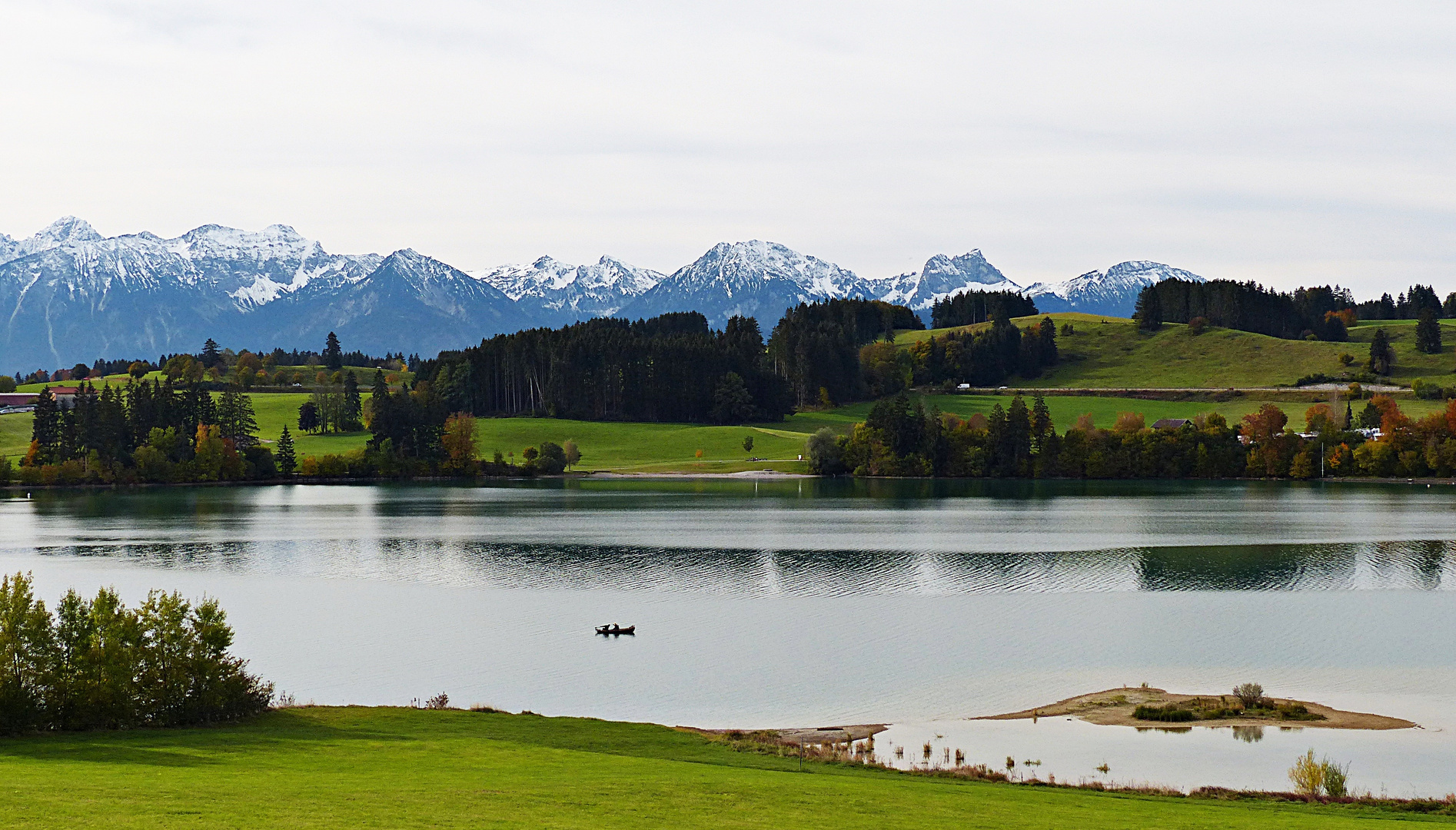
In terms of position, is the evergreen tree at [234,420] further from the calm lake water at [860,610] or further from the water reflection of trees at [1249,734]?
the water reflection of trees at [1249,734]

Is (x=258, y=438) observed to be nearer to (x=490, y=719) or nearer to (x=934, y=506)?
(x=934, y=506)

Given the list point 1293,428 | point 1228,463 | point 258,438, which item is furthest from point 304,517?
point 1293,428

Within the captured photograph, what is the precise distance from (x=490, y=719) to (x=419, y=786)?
9.96 meters

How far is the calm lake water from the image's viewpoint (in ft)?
126

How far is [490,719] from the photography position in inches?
1347

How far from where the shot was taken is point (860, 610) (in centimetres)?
5903

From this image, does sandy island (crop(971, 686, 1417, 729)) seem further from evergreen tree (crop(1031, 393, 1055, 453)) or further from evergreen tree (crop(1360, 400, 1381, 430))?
evergreen tree (crop(1360, 400, 1381, 430))

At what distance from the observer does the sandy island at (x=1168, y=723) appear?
3691 centimetres

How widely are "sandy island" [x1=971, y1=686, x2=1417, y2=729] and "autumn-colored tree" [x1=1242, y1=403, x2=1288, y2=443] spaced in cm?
13666

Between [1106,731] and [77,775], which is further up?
[77,775]

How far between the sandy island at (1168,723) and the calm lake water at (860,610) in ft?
2.84

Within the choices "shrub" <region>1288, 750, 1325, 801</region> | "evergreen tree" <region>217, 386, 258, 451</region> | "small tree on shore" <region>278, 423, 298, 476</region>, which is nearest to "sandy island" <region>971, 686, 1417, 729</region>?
"shrub" <region>1288, 750, 1325, 801</region>

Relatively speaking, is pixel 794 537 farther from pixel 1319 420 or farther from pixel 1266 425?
pixel 1319 420

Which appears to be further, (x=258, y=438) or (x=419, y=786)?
(x=258, y=438)
